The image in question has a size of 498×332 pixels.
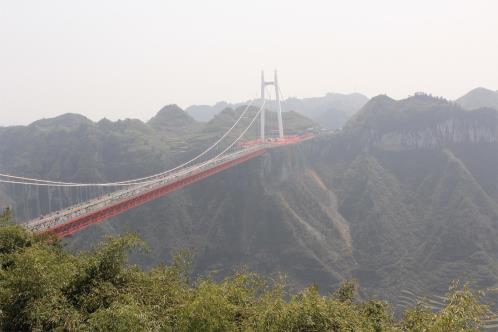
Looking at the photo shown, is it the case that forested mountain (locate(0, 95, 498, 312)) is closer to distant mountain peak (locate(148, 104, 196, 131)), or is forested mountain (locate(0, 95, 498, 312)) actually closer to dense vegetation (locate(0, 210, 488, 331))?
distant mountain peak (locate(148, 104, 196, 131))

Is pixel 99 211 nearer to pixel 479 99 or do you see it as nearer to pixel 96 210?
pixel 96 210

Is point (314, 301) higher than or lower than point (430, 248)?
higher

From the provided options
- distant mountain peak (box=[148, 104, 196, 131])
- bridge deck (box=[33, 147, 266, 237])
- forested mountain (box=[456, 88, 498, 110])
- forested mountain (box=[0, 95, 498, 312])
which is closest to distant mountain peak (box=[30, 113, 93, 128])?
distant mountain peak (box=[148, 104, 196, 131])

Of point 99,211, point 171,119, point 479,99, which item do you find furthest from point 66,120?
point 479,99

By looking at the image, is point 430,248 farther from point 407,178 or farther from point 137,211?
point 137,211

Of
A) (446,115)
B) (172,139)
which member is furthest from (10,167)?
(446,115)

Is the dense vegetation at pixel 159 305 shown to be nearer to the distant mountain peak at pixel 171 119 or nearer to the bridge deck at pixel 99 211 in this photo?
the bridge deck at pixel 99 211
